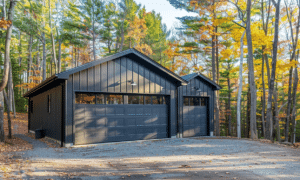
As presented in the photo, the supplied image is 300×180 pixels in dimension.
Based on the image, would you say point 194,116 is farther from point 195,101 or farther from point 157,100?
point 157,100

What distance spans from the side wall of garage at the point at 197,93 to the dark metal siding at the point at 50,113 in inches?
248

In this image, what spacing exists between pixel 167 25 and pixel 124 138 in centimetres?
2468

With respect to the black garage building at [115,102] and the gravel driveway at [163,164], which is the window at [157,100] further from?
the gravel driveway at [163,164]

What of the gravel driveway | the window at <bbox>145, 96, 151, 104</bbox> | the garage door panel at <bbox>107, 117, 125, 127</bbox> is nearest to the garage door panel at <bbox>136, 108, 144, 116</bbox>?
the window at <bbox>145, 96, 151, 104</bbox>

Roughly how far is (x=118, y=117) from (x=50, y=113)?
393 centimetres

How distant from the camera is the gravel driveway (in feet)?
17.0

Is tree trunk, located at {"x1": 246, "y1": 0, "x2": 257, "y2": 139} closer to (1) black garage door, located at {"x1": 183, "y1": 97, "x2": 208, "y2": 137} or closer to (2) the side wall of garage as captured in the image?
(2) the side wall of garage

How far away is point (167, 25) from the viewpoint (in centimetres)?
3225

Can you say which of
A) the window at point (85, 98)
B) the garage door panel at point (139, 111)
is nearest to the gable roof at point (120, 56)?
the window at point (85, 98)

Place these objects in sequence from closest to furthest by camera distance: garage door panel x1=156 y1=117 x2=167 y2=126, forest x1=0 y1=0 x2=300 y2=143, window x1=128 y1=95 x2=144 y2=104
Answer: window x1=128 y1=95 x2=144 y2=104 → garage door panel x1=156 y1=117 x2=167 y2=126 → forest x1=0 y1=0 x2=300 y2=143

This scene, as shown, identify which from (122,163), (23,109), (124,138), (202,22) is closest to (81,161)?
(122,163)

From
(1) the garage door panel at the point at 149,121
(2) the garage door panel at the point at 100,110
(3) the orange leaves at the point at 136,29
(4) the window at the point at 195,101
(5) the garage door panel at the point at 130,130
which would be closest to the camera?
(2) the garage door panel at the point at 100,110

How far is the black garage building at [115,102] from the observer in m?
9.59

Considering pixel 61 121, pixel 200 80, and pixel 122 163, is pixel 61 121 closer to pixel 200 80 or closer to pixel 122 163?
pixel 122 163
